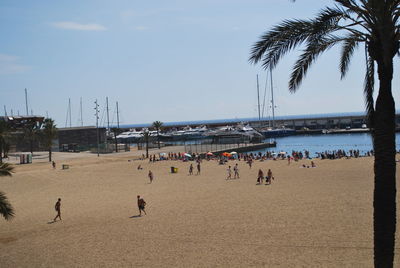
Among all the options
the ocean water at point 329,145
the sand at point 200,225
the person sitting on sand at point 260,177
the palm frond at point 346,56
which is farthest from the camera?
the ocean water at point 329,145

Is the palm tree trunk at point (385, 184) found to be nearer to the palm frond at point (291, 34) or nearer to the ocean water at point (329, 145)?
the palm frond at point (291, 34)

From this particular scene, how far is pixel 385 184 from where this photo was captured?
643cm

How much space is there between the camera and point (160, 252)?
511 inches

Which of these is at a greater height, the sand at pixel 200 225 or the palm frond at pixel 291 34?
the palm frond at pixel 291 34

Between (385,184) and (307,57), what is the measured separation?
3.11 m

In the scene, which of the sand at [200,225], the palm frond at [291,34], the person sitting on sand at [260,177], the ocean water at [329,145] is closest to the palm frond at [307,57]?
the palm frond at [291,34]

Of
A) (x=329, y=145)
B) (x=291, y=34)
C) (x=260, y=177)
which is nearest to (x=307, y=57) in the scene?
(x=291, y=34)

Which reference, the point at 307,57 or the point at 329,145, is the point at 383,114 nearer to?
the point at 307,57

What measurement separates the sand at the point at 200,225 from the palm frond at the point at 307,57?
210 inches

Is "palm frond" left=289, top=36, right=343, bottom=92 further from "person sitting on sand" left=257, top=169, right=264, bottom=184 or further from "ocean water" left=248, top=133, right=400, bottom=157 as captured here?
"ocean water" left=248, top=133, right=400, bottom=157

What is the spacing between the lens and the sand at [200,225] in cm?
1224

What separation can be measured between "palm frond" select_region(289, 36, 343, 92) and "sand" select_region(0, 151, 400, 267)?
534 cm

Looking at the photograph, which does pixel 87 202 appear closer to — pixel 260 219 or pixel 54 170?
pixel 260 219

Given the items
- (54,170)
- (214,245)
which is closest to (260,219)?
(214,245)
